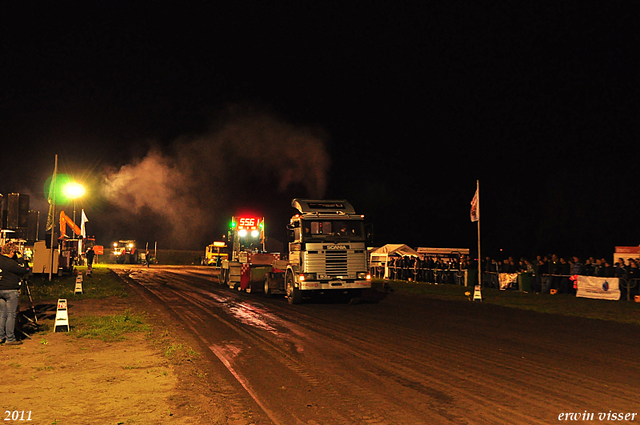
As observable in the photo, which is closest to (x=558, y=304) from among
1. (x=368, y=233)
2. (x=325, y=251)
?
(x=368, y=233)

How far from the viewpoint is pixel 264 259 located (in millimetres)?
23906

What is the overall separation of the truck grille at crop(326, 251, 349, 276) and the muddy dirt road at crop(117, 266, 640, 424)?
2.58 meters

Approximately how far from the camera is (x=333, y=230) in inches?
758

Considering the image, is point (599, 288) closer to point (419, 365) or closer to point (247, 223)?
point (419, 365)

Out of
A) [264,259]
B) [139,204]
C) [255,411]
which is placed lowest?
[255,411]

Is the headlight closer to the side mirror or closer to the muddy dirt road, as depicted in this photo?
the muddy dirt road

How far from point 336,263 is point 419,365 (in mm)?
10073

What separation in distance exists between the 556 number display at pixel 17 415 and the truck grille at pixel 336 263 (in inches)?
520

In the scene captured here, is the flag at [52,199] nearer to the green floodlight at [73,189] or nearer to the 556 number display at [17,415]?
the green floodlight at [73,189]

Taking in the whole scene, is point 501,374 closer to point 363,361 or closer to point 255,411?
point 363,361

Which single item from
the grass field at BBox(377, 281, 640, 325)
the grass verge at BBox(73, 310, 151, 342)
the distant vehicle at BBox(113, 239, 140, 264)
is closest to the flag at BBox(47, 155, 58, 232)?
the grass verge at BBox(73, 310, 151, 342)

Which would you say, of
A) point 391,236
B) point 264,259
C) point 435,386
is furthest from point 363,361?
point 391,236

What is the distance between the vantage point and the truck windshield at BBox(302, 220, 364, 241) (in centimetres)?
1898

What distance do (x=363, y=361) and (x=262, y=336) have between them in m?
3.53
